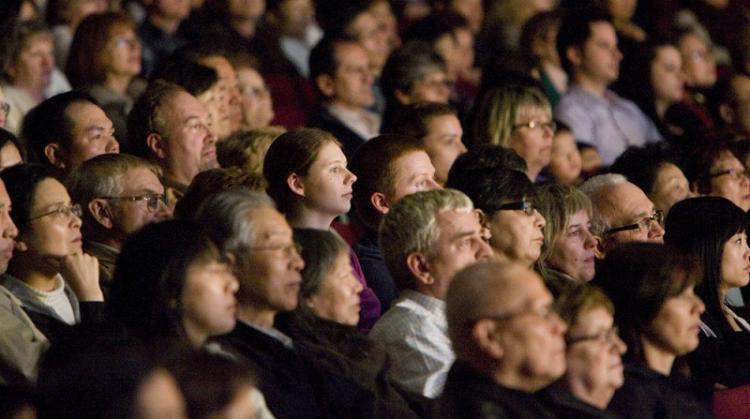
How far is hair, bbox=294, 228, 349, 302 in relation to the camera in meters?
4.02

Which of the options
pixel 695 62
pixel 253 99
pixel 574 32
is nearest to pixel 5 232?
pixel 253 99

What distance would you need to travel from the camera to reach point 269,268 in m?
3.82

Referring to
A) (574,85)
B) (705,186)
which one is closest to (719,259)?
(705,186)

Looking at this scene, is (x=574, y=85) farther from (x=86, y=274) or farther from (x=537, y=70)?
(x=86, y=274)

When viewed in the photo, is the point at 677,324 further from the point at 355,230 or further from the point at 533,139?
the point at 533,139

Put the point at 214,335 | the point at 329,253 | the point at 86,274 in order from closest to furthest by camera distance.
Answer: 1. the point at 214,335
2. the point at 329,253
3. the point at 86,274

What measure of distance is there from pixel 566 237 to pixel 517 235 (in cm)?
31

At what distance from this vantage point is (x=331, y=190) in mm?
4781

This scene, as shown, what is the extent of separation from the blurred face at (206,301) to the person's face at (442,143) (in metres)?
2.18

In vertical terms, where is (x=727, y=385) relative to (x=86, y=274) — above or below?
below

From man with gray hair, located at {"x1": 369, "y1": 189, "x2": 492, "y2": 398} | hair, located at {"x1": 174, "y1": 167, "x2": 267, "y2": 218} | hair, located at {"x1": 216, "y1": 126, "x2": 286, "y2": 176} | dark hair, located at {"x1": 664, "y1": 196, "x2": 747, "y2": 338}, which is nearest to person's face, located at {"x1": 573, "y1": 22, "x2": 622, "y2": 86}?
hair, located at {"x1": 216, "y1": 126, "x2": 286, "y2": 176}

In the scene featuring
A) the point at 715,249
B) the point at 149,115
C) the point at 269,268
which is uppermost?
the point at 269,268

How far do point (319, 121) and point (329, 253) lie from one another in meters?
2.74

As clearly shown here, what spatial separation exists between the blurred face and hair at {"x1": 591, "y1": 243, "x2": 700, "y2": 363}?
1.12 meters
